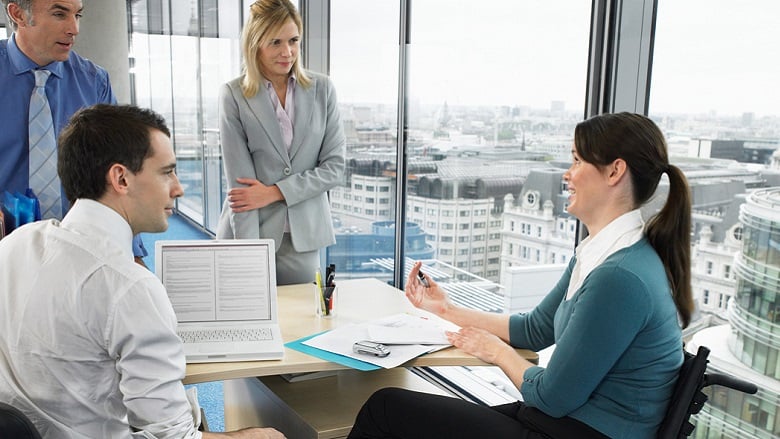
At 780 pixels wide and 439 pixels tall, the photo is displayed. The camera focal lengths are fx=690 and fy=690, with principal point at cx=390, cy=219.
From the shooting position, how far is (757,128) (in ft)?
6.68

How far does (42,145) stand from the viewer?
2262mm

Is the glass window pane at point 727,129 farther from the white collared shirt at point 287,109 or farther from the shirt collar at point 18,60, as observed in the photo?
the shirt collar at point 18,60

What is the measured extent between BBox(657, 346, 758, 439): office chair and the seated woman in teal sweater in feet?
0.08

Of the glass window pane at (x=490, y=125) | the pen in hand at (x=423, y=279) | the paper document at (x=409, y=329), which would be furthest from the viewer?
the glass window pane at (x=490, y=125)

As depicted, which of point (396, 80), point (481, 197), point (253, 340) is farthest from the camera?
point (396, 80)

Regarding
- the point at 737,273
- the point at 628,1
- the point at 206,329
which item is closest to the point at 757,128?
the point at 737,273

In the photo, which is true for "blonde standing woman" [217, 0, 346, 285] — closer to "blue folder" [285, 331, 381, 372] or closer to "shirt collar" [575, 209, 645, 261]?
"blue folder" [285, 331, 381, 372]

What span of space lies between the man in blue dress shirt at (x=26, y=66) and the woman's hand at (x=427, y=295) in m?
1.22

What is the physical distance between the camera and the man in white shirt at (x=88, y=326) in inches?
56.0

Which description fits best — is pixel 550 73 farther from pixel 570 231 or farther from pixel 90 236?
pixel 90 236

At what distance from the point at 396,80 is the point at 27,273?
105 inches

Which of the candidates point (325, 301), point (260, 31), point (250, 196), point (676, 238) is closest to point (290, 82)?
point (260, 31)

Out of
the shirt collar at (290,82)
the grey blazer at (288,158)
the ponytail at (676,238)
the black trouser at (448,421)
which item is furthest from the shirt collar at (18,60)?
the ponytail at (676,238)

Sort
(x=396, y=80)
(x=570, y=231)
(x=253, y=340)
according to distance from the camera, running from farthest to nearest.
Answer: (x=396, y=80), (x=570, y=231), (x=253, y=340)
